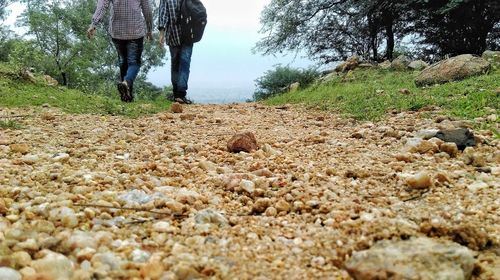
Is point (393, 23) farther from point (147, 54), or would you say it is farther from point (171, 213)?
point (147, 54)

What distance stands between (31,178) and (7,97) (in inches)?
158

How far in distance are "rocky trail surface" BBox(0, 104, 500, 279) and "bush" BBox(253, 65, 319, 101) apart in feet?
33.4

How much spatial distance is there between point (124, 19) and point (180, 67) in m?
1.31

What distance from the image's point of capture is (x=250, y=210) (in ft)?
6.47

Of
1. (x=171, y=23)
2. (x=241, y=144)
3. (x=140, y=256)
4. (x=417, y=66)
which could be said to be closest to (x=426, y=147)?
(x=241, y=144)

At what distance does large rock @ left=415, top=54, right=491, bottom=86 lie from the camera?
680 cm

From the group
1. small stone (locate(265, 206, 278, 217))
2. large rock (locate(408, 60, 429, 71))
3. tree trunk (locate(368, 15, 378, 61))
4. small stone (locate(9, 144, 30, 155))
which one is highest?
tree trunk (locate(368, 15, 378, 61))

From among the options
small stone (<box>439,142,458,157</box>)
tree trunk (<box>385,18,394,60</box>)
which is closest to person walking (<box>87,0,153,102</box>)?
small stone (<box>439,142,458,157</box>)

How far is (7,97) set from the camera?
5.70 meters

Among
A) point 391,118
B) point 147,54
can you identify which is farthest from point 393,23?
point 147,54

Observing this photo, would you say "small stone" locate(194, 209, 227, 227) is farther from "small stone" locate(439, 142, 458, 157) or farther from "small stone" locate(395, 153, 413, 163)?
"small stone" locate(439, 142, 458, 157)

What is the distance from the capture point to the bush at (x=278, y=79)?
13562 millimetres

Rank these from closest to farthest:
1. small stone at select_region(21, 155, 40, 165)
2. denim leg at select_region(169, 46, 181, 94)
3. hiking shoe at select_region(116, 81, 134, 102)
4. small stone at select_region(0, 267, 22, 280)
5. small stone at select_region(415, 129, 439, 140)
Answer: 1. small stone at select_region(0, 267, 22, 280)
2. small stone at select_region(21, 155, 40, 165)
3. small stone at select_region(415, 129, 439, 140)
4. hiking shoe at select_region(116, 81, 134, 102)
5. denim leg at select_region(169, 46, 181, 94)

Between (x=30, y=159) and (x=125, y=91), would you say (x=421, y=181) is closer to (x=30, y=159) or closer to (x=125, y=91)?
(x=30, y=159)
